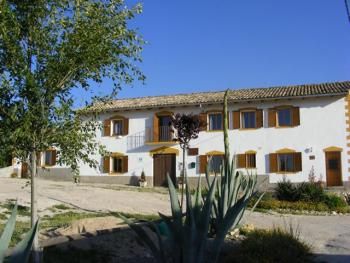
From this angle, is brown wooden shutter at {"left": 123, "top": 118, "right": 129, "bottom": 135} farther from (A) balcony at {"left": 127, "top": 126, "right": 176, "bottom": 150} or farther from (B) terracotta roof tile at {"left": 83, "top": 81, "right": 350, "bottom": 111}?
(B) terracotta roof tile at {"left": 83, "top": 81, "right": 350, "bottom": 111}

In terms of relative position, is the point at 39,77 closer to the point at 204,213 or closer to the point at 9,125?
the point at 9,125

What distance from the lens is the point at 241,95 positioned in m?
27.3

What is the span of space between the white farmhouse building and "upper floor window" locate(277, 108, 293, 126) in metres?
0.06

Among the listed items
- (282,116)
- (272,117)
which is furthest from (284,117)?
(272,117)

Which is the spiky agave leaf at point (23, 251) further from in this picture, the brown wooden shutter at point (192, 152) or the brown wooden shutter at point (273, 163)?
the brown wooden shutter at point (192, 152)

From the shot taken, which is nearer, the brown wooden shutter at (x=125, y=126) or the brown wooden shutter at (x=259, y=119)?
the brown wooden shutter at (x=259, y=119)

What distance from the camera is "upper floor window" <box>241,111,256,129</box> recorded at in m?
26.6

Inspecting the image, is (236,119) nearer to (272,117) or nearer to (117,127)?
(272,117)

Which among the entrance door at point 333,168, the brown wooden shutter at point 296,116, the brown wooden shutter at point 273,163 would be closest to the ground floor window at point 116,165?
the brown wooden shutter at point 273,163

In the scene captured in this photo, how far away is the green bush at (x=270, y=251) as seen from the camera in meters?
6.11

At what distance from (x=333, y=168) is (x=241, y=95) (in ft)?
22.1

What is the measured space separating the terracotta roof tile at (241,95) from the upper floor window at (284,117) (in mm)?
898

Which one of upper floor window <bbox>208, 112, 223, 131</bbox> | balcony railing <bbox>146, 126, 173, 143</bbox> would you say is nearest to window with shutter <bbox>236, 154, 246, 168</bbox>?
upper floor window <bbox>208, 112, 223, 131</bbox>

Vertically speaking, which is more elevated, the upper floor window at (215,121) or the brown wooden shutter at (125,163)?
the upper floor window at (215,121)
